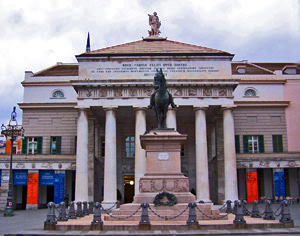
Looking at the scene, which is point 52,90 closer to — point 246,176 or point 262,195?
point 246,176

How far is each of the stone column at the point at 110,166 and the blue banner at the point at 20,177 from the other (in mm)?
11620

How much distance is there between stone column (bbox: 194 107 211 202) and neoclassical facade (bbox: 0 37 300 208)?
9 centimetres

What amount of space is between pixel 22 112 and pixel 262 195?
99.9 ft

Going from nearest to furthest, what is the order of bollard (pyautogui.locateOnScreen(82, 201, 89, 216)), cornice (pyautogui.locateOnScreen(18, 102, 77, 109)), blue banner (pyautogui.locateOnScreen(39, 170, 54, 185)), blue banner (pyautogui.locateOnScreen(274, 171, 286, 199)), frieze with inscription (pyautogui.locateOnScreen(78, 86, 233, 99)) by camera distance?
bollard (pyautogui.locateOnScreen(82, 201, 89, 216)), frieze with inscription (pyautogui.locateOnScreen(78, 86, 233, 99)), blue banner (pyautogui.locateOnScreen(274, 171, 286, 199)), blue banner (pyautogui.locateOnScreen(39, 170, 54, 185)), cornice (pyautogui.locateOnScreen(18, 102, 77, 109))

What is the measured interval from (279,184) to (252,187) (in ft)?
10.1

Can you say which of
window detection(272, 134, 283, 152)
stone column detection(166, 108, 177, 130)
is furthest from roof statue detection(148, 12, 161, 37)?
window detection(272, 134, 283, 152)

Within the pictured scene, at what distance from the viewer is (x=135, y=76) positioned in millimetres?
40719

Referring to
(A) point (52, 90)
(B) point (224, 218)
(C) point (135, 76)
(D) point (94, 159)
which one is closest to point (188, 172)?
(D) point (94, 159)

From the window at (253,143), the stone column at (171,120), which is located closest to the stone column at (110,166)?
the stone column at (171,120)

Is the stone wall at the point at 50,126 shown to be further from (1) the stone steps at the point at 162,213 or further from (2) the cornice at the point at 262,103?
(1) the stone steps at the point at 162,213

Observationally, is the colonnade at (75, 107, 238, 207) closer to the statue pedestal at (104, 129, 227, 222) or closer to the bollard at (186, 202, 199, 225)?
the statue pedestal at (104, 129, 227, 222)

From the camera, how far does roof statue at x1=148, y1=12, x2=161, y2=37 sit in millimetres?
48531

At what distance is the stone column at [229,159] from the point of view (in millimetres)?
39188

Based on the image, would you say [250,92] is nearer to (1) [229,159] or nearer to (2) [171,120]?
(1) [229,159]
